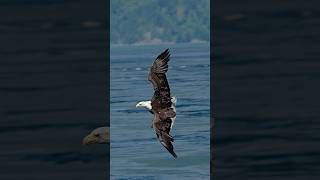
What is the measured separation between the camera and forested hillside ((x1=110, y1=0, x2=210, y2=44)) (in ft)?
44.8

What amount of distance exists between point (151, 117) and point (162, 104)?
0.80 feet

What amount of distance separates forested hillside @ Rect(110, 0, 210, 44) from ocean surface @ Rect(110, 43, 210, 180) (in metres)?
0.20

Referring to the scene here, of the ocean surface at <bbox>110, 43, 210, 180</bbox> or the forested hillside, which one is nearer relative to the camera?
the ocean surface at <bbox>110, 43, 210, 180</bbox>

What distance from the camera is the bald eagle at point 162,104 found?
13.5 meters

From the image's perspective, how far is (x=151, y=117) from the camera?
1370 cm
